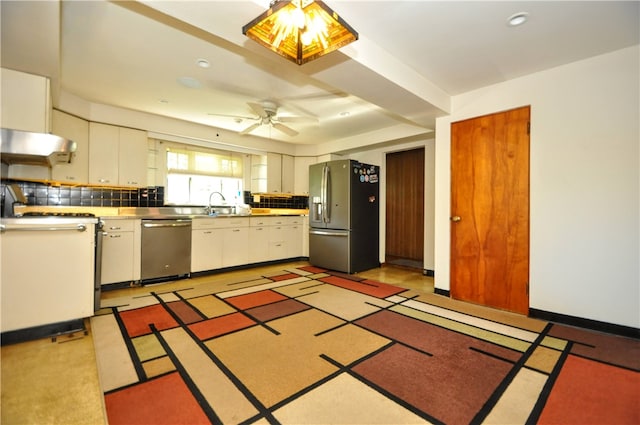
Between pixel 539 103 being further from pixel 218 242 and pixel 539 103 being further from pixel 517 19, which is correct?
pixel 218 242

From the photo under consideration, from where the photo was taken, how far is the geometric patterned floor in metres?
1.40

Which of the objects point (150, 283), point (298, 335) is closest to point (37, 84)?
point (150, 283)

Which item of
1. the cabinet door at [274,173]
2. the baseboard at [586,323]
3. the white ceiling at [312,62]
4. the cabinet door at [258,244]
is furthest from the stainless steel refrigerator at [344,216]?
the baseboard at [586,323]

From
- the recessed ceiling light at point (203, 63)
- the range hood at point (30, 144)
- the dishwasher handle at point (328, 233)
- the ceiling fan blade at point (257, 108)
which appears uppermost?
the recessed ceiling light at point (203, 63)

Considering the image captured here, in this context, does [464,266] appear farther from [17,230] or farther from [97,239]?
[17,230]

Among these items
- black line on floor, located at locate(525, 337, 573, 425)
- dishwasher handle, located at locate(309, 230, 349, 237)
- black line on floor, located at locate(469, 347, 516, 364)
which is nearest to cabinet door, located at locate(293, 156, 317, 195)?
dishwasher handle, located at locate(309, 230, 349, 237)

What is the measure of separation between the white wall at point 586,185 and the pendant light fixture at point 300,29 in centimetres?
236

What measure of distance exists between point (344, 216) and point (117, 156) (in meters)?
A: 3.41

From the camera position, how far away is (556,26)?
2.06 meters

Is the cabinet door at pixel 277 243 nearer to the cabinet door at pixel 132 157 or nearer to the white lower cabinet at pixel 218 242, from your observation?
the white lower cabinet at pixel 218 242

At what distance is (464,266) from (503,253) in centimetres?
43

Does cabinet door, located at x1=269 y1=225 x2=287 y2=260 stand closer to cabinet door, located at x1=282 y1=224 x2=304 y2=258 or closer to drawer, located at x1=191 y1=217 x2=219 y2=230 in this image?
cabinet door, located at x1=282 y1=224 x2=304 y2=258

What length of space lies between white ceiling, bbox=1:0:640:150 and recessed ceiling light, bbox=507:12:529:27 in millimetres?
35

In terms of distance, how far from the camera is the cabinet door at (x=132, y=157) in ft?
13.0
